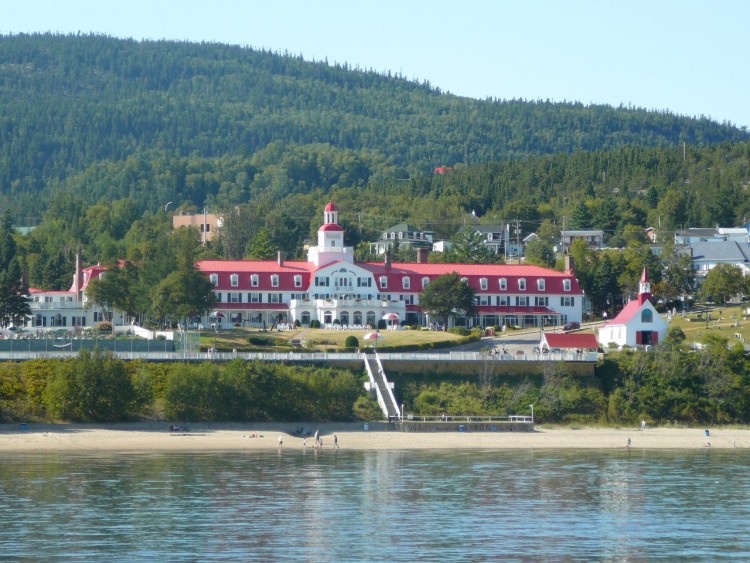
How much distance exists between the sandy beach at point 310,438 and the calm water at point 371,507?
3103 mm

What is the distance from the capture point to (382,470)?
70812 millimetres

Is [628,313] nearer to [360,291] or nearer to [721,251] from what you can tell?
[360,291]


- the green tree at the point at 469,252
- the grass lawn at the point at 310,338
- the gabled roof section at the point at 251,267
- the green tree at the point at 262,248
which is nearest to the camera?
the grass lawn at the point at 310,338

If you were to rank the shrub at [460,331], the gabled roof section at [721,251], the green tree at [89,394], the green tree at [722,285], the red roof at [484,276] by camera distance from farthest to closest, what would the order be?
the gabled roof section at [721,251] → the green tree at [722,285] → the red roof at [484,276] → the shrub at [460,331] → the green tree at [89,394]

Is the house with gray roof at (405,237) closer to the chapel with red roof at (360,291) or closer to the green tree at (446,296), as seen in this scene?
the chapel with red roof at (360,291)

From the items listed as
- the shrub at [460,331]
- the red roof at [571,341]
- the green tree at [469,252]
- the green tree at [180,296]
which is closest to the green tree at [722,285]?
the green tree at [469,252]

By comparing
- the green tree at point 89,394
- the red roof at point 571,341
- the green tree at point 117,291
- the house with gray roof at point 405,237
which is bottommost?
the green tree at point 89,394

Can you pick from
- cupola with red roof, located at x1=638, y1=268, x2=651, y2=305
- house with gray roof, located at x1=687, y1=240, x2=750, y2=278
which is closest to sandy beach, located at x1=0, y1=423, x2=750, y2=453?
cupola with red roof, located at x1=638, y1=268, x2=651, y2=305

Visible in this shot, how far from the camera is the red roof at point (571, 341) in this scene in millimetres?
97250

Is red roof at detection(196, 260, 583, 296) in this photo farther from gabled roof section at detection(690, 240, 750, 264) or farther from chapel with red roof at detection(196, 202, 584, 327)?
gabled roof section at detection(690, 240, 750, 264)

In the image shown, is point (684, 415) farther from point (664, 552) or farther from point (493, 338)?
point (664, 552)

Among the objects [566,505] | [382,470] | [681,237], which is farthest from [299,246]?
[566,505]

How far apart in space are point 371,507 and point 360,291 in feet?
205

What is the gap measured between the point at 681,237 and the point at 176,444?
360ft
